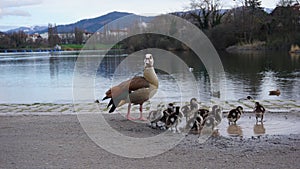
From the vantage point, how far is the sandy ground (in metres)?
4.95

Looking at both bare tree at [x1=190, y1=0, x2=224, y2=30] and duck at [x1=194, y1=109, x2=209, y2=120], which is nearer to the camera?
duck at [x1=194, y1=109, x2=209, y2=120]

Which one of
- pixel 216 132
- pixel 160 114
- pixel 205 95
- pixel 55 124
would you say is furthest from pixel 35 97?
pixel 216 132

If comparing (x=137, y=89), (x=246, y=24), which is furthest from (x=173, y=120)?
(x=246, y=24)

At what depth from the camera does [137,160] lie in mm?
5152

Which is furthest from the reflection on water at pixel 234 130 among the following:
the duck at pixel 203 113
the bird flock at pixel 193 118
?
the duck at pixel 203 113

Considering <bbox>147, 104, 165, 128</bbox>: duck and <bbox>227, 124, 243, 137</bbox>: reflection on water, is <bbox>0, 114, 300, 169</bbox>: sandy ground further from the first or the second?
<bbox>227, 124, 243, 137</bbox>: reflection on water

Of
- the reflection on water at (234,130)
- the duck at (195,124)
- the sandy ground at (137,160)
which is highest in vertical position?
the duck at (195,124)

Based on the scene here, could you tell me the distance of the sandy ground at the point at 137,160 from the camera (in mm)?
4953

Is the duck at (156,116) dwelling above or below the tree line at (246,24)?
below

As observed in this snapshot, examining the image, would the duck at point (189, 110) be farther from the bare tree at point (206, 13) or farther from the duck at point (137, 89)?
the bare tree at point (206, 13)

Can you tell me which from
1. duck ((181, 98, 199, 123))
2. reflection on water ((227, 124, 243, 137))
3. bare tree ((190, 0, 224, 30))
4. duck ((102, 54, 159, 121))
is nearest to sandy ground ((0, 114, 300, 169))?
reflection on water ((227, 124, 243, 137))

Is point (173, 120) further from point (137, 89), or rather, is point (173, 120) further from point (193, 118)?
point (137, 89)

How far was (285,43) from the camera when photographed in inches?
2042

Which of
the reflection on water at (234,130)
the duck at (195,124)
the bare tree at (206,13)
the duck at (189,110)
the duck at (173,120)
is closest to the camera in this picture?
the reflection on water at (234,130)
